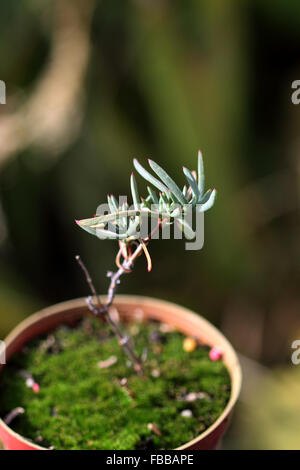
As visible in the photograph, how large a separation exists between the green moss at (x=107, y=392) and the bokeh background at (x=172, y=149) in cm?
71

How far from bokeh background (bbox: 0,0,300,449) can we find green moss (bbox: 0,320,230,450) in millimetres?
705

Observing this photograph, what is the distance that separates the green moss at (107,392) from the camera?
2.06 feet

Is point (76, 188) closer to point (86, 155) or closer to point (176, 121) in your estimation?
point (86, 155)

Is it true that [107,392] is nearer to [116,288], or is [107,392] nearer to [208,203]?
[116,288]

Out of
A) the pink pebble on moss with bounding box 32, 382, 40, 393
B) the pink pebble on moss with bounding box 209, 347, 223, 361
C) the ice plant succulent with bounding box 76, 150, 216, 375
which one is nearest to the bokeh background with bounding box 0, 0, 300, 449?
the pink pebble on moss with bounding box 209, 347, 223, 361

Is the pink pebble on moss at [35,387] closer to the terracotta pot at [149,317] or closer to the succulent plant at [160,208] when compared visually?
the terracotta pot at [149,317]

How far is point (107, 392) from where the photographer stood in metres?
0.68

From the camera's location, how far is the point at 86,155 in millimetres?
1612

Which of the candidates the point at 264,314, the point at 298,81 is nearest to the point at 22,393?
the point at 264,314

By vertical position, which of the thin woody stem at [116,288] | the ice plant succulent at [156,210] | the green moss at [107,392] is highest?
the ice plant succulent at [156,210]

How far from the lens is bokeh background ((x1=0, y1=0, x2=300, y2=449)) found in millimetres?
1495

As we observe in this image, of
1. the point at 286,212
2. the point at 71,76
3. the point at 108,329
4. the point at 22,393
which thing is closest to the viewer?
the point at 22,393

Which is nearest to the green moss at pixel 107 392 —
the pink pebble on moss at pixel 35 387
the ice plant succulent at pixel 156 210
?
the pink pebble on moss at pixel 35 387

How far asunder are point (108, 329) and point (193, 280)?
0.97 metres
